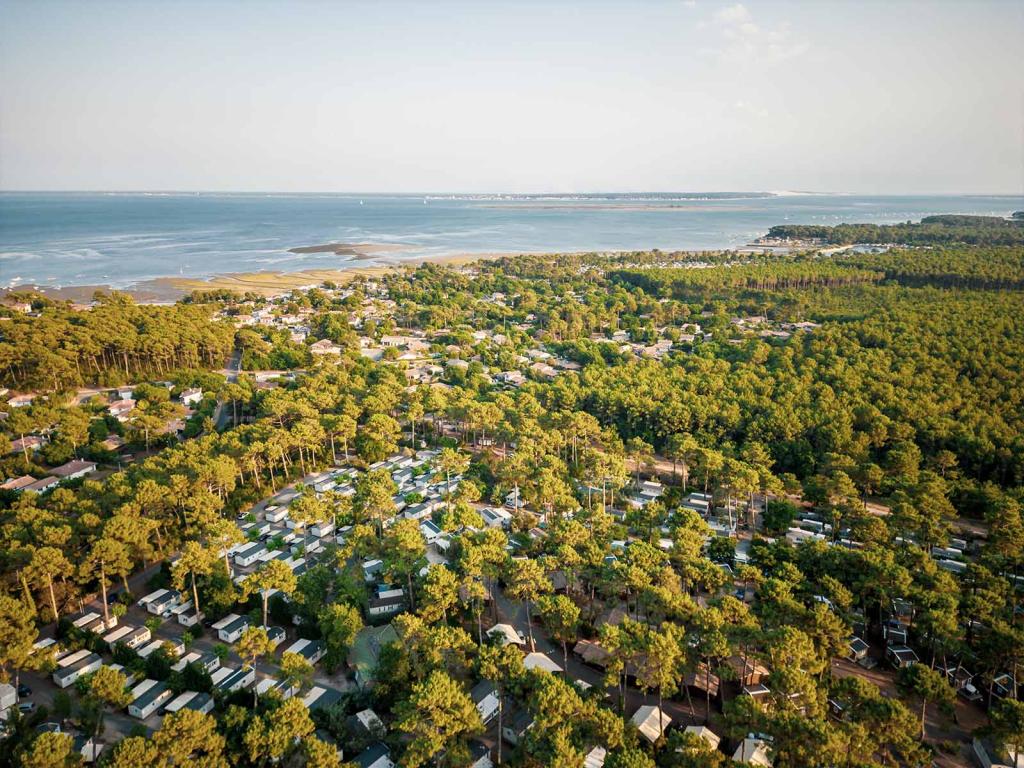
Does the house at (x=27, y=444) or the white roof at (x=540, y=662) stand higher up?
the house at (x=27, y=444)

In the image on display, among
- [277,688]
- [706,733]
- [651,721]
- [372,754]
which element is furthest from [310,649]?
[706,733]

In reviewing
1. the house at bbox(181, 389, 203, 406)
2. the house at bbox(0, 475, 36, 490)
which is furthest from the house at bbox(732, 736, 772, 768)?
the house at bbox(181, 389, 203, 406)

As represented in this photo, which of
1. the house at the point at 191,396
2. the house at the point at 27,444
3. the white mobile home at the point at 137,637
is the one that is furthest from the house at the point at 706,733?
the house at the point at 191,396

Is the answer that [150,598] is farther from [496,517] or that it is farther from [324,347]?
[324,347]

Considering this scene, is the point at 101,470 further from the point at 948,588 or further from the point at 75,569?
the point at 948,588

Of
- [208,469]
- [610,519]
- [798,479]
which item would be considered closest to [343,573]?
[208,469]

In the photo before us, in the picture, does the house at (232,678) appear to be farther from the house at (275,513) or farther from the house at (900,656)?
the house at (900,656)
